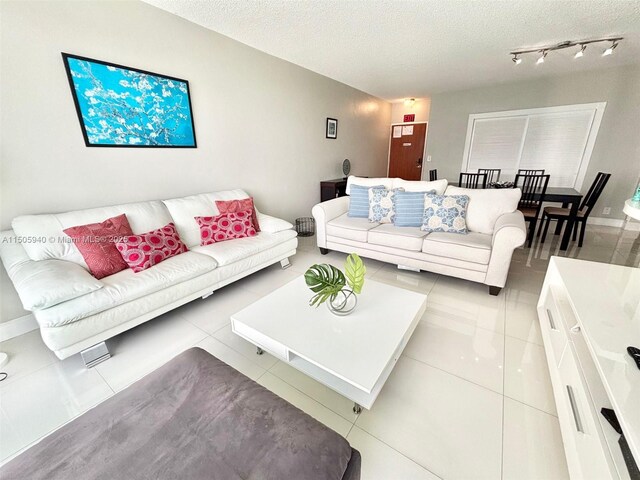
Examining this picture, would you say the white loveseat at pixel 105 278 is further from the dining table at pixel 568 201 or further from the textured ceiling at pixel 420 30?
the dining table at pixel 568 201

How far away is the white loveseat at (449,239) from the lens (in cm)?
222

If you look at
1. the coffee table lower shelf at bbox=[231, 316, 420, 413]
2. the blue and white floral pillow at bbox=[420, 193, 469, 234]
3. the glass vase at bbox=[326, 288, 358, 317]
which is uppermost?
the blue and white floral pillow at bbox=[420, 193, 469, 234]

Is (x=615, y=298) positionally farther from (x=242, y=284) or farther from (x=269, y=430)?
(x=242, y=284)

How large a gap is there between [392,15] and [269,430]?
10.5ft

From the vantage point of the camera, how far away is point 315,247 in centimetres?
363

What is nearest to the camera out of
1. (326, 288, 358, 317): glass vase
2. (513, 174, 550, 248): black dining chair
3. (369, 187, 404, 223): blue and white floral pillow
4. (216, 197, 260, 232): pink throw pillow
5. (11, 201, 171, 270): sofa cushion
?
(326, 288, 358, 317): glass vase

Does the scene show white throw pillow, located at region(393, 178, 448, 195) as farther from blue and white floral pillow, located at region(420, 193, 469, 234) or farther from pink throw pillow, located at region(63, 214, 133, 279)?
pink throw pillow, located at region(63, 214, 133, 279)

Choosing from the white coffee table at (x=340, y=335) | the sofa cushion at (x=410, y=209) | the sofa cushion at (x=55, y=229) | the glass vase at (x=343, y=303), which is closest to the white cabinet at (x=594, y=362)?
the white coffee table at (x=340, y=335)

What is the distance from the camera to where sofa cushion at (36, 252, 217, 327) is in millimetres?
1467

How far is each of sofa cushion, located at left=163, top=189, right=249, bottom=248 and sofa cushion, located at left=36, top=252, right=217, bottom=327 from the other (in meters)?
0.30

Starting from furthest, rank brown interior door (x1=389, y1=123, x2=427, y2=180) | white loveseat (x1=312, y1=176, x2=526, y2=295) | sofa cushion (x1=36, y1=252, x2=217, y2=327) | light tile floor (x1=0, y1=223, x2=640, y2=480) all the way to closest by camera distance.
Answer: brown interior door (x1=389, y1=123, x2=427, y2=180) → white loveseat (x1=312, y1=176, x2=526, y2=295) → sofa cushion (x1=36, y1=252, x2=217, y2=327) → light tile floor (x1=0, y1=223, x2=640, y2=480)

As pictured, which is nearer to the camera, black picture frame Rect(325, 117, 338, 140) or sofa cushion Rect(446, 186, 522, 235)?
sofa cushion Rect(446, 186, 522, 235)

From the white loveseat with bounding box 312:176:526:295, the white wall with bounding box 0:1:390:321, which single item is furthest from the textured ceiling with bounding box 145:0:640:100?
the white loveseat with bounding box 312:176:526:295

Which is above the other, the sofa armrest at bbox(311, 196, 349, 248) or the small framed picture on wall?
the small framed picture on wall
